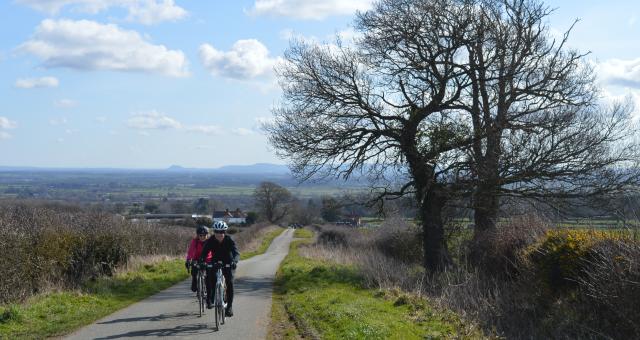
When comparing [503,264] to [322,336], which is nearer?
[322,336]

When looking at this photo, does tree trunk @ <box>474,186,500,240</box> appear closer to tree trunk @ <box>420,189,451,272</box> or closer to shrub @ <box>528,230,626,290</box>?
tree trunk @ <box>420,189,451,272</box>

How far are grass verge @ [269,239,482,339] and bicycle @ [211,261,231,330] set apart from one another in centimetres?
100

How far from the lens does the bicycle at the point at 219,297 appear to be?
11.4 metres

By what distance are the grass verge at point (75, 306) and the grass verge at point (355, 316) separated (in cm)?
368

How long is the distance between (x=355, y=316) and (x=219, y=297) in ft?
8.51

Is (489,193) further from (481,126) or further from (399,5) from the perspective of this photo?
(399,5)

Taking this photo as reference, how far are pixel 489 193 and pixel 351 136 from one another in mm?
5280

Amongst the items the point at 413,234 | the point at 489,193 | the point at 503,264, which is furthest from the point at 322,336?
the point at 413,234

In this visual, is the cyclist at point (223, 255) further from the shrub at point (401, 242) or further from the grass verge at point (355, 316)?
the shrub at point (401, 242)

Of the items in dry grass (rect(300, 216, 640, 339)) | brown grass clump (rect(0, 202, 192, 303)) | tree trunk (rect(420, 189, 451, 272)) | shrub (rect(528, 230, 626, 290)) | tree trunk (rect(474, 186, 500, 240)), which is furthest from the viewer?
tree trunk (rect(420, 189, 451, 272))

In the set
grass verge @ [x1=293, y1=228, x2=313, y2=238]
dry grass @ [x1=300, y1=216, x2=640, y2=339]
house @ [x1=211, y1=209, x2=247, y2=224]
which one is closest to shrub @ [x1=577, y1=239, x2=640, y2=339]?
dry grass @ [x1=300, y1=216, x2=640, y2=339]

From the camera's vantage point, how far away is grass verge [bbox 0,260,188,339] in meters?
11.2

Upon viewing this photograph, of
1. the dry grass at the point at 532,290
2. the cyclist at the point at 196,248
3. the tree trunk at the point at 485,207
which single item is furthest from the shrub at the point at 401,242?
the cyclist at the point at 196,248

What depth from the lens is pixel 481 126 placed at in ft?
72.0
